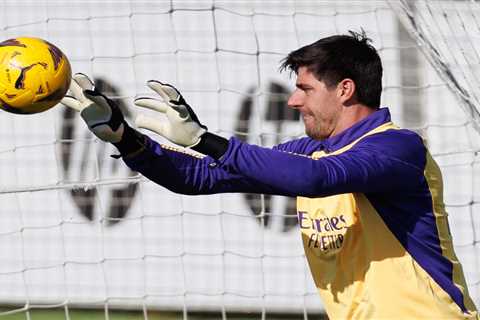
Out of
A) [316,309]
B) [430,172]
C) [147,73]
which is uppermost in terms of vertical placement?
[147,73]

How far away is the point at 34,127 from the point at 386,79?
8.22 feet

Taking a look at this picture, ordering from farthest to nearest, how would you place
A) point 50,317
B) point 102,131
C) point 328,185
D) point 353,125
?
point 50,317 < point 353,125 < point 102,131 < point 328,185

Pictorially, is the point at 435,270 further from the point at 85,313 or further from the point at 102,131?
the point at 85,313

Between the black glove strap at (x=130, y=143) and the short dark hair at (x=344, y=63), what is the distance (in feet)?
1.98

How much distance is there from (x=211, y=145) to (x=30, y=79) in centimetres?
69

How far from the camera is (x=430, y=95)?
7.27 metres

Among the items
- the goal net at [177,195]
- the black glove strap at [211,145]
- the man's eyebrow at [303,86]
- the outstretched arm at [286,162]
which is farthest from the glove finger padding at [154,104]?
the goal net at [177,195]

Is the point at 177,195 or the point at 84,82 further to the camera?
the point at 177,195

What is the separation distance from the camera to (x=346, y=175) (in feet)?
10.4

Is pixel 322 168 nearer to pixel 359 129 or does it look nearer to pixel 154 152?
pixel 359 129

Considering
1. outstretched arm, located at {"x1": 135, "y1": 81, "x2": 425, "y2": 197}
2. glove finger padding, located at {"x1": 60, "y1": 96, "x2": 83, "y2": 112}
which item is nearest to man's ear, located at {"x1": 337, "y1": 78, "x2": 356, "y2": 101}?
outstretched arm, located at {"x1": 135, "y1": 81, "x2": 425, "y2": 197}

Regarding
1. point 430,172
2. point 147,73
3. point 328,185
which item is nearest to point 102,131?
point 328,185

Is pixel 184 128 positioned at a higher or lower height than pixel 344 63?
lower

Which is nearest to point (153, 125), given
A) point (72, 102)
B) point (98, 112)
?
point (98, 112)
